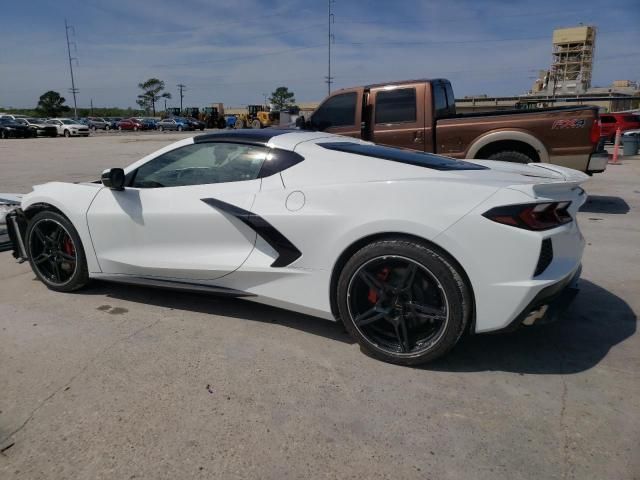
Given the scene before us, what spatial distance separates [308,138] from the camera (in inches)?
140

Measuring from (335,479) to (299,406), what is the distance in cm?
55

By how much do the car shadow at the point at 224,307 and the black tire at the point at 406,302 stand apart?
367 millimetres

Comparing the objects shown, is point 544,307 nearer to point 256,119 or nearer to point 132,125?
point 256,119

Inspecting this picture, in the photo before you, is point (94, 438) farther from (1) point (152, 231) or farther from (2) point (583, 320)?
(2) point (583, 320)

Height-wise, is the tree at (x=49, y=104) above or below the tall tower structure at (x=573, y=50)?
below

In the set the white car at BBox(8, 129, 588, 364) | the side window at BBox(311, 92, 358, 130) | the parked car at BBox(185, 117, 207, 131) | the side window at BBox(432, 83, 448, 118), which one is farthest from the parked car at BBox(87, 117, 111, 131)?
the white car at BBox(8, 129, 588, 364)

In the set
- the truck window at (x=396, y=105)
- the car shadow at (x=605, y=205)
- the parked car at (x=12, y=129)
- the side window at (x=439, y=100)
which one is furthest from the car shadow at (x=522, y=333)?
the parked car at (x=12, y=129)

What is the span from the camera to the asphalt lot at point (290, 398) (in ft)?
6.93

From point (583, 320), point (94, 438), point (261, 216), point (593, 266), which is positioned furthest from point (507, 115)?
point (94, 438)

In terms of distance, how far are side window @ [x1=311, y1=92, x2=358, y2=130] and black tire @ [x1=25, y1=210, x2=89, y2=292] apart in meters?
5.29

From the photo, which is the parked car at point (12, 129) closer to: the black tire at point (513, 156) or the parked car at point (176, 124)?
the parked car at point (176, 124)

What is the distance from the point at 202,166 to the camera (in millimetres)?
3615

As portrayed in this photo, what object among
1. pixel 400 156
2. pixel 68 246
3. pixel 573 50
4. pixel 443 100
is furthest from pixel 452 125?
pixel 573 50

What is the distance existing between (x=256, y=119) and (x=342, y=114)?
31.4m
